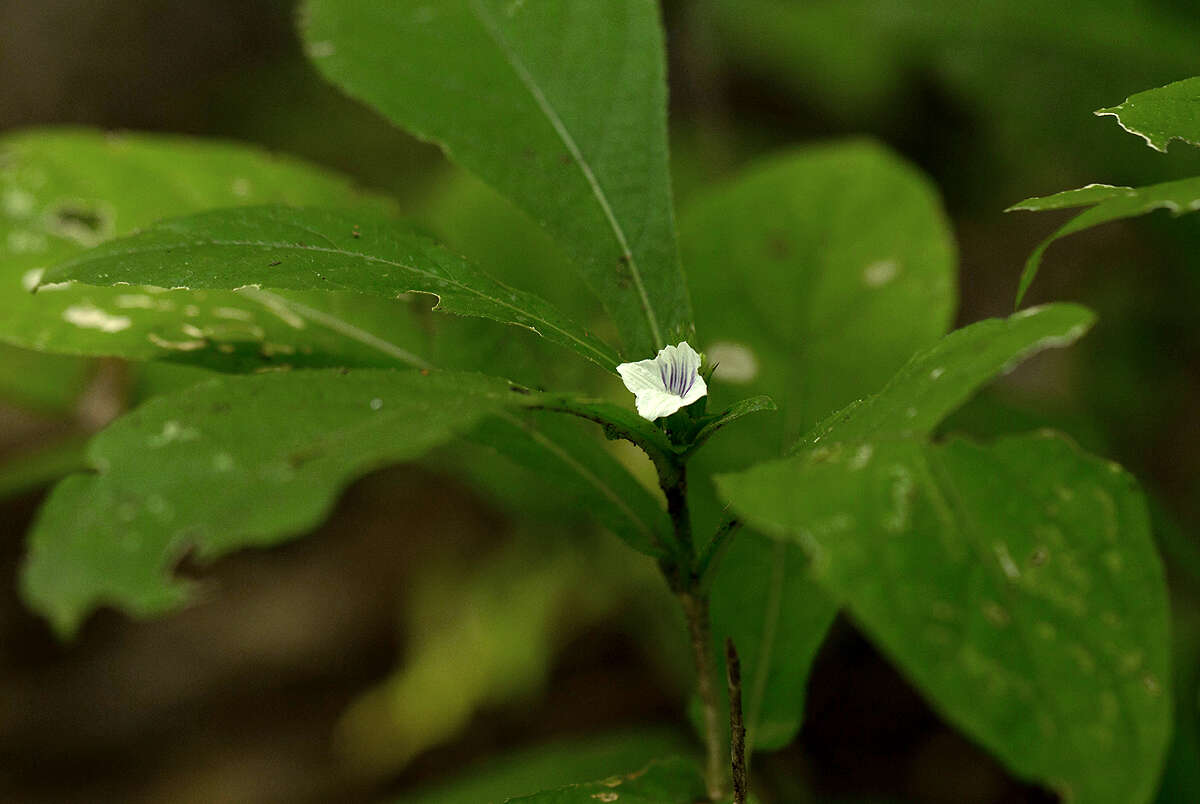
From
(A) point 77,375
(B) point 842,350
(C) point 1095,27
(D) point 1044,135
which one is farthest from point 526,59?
(D) point 1044,135

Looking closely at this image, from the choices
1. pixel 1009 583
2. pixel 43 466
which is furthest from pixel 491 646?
pixel 1009 583

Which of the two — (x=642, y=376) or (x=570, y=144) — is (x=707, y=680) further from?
(x=570, y=144)

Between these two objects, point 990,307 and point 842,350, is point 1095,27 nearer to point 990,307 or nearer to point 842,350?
point 990,307

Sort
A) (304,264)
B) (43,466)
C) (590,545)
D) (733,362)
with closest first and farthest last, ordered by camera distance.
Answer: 1. (304,264)
2. (733,362)
3. (43,466)
4. (590,545)

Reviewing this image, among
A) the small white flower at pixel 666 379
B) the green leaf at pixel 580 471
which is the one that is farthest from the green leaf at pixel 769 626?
the small white flower at pixel 666 379

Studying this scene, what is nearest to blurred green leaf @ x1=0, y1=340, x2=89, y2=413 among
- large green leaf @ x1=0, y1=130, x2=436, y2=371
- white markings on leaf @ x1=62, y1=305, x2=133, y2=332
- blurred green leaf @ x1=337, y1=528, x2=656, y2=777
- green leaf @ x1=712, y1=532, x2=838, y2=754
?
large green leaf @ x1=0, y1=130, x2=436, y2=371

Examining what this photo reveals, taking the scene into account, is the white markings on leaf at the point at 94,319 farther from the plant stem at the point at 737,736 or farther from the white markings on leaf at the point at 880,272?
the white markings on leaf at the point at 880,272
